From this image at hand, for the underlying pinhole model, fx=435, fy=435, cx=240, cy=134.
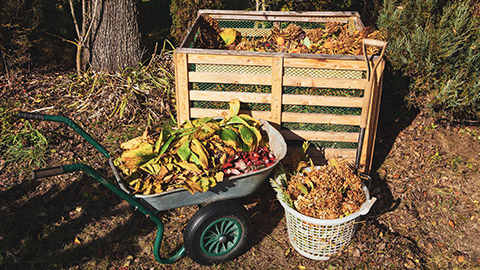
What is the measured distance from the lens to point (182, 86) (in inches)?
157

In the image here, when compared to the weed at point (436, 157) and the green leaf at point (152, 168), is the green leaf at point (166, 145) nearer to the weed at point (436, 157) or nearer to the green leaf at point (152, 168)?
the green leaf at point (152, 168)

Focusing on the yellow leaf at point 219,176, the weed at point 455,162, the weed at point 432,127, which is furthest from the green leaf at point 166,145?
the weed at point 432,127

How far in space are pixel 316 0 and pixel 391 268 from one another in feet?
12.3

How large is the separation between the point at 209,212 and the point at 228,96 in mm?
1290

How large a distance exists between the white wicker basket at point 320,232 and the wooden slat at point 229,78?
3.79ft

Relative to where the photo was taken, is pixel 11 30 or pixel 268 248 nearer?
pixel 268 248

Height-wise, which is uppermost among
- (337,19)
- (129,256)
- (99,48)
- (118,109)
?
(337,19)

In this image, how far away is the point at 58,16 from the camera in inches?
231

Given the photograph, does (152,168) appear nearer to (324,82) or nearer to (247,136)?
(247,136)

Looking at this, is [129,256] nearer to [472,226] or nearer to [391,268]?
[391,268]

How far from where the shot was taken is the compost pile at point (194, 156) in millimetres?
3061

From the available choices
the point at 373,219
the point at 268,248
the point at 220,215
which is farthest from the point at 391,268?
the point at 220,215

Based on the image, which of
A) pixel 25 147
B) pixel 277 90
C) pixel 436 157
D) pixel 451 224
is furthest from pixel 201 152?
pixel 436 157

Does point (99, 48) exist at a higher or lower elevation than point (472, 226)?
higher
